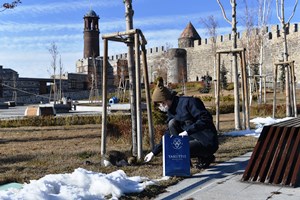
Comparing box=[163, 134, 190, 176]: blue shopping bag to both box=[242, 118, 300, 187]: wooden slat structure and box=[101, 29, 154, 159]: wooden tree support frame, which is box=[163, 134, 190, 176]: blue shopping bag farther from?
box=[101, 29, 154, 159]: wooden tree support frame

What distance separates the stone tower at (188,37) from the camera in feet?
189

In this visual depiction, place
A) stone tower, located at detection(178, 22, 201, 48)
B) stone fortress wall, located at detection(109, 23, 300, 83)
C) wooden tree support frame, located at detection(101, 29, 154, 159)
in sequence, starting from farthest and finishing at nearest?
stone tower, located at detection(178, 22, 201, 48), stone fortress wall, located at detection(109, 23, 300, 83), wooden tree support frame, located at detection(101, 29, 154, 159)

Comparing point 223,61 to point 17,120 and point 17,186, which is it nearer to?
point 17,120

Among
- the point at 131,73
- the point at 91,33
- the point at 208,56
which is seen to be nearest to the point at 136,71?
the point at 131,73

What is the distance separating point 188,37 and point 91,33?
14.7m

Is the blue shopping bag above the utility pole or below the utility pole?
below

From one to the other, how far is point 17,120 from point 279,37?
106 ft

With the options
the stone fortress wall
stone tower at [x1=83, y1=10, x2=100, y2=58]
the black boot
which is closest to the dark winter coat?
the black boot

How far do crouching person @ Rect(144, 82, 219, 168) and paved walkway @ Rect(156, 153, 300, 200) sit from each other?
31 centimetres

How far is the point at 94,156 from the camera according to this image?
6.26 m

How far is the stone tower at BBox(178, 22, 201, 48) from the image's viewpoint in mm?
57688

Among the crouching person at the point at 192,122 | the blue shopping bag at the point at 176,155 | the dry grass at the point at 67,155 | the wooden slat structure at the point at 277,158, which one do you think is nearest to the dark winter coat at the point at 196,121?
the crouching person at the point at 192,122

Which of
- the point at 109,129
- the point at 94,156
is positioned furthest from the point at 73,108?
the point at 94,156

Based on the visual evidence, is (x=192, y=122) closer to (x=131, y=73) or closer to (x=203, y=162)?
(x=203, y=162)
